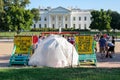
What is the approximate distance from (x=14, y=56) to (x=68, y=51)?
3.14m

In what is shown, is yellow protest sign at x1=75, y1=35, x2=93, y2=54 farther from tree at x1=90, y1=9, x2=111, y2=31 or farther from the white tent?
tree at x1=90, y1=9, x2=111, y2=31

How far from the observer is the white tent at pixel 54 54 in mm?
18656

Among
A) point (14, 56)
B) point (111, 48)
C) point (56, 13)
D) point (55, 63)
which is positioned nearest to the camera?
point (55, 63)

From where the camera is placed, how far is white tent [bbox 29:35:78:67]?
61.2 feet

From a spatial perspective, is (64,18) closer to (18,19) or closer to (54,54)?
(18,19)

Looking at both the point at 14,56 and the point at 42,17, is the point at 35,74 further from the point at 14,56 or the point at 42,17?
the point at 42,17

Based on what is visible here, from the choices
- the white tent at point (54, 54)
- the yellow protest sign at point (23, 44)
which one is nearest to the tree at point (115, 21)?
the yellow protest sign at point (23, 44)

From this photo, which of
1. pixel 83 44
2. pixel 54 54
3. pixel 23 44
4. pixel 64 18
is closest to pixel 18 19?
pixel 23 44

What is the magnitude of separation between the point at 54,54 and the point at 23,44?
2592mm

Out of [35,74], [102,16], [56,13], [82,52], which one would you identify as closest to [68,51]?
[82,52]

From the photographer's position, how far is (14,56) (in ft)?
67.0

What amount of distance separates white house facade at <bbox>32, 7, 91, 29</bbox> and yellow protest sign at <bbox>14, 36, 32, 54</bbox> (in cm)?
14207

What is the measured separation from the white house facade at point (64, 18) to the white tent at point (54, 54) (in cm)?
14351

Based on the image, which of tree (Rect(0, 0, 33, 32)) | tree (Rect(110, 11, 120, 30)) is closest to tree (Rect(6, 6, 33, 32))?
tree (Rect(0, 0, 33, 32))
